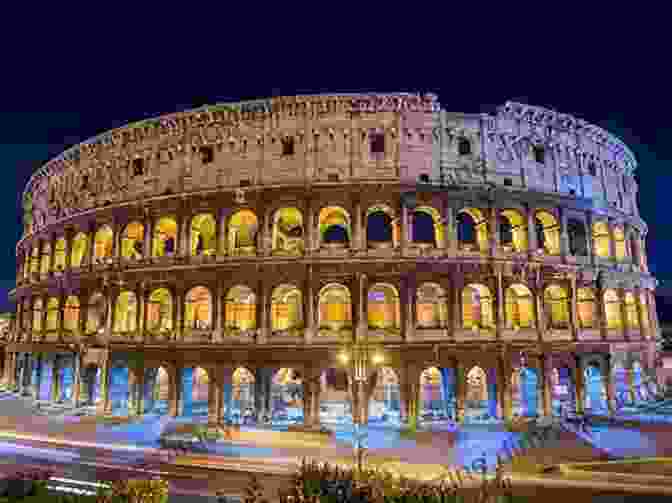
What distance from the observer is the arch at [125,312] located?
24.7 metres

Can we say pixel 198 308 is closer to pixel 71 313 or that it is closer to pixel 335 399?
pixel 71 313

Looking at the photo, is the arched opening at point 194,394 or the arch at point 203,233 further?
the arch at point 203,233

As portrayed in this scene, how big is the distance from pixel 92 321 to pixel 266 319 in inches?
482

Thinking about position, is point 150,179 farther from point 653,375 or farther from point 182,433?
point 653,375

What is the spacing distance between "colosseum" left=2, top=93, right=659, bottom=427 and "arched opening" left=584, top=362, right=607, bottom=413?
0.11 meters

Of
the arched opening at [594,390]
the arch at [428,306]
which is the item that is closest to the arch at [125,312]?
the arch at [428,306]

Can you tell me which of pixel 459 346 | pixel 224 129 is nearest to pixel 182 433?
pixel 459 346

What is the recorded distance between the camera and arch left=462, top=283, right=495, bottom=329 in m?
22.0

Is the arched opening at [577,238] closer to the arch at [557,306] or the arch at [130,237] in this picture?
the arch at [557,306]

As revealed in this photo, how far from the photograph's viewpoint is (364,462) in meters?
15.1

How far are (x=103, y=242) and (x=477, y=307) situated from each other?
23.6 meters

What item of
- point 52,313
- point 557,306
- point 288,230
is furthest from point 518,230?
point 52,313

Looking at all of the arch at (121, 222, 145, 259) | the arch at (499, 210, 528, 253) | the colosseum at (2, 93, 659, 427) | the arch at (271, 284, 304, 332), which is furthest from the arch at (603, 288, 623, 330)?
the arch at (121, 222, 145, 259)

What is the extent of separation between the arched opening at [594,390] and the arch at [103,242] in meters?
28.4
